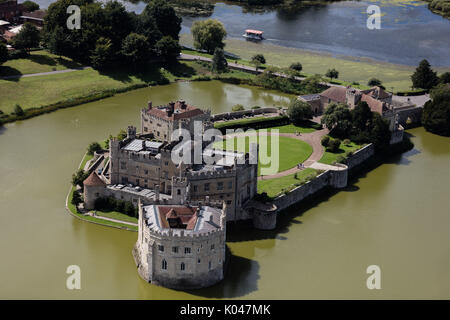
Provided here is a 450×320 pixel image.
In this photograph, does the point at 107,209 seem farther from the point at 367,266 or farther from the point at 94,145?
the point at 367,266

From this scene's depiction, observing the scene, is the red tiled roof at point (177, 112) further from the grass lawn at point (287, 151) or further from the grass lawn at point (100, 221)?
the grass lawn at point (100, 221)

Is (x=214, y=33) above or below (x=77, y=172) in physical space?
above

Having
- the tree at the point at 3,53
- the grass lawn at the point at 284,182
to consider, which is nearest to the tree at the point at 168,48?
the tree at the point at 3,53

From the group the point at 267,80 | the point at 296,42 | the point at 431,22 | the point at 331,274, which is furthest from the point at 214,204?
the point at 431,22

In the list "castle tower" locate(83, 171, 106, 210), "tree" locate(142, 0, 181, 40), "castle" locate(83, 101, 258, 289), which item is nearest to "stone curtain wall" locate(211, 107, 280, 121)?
"castle" locate(83, 101, 258, 289)

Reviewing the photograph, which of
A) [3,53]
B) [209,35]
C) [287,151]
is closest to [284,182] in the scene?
[287,151]
